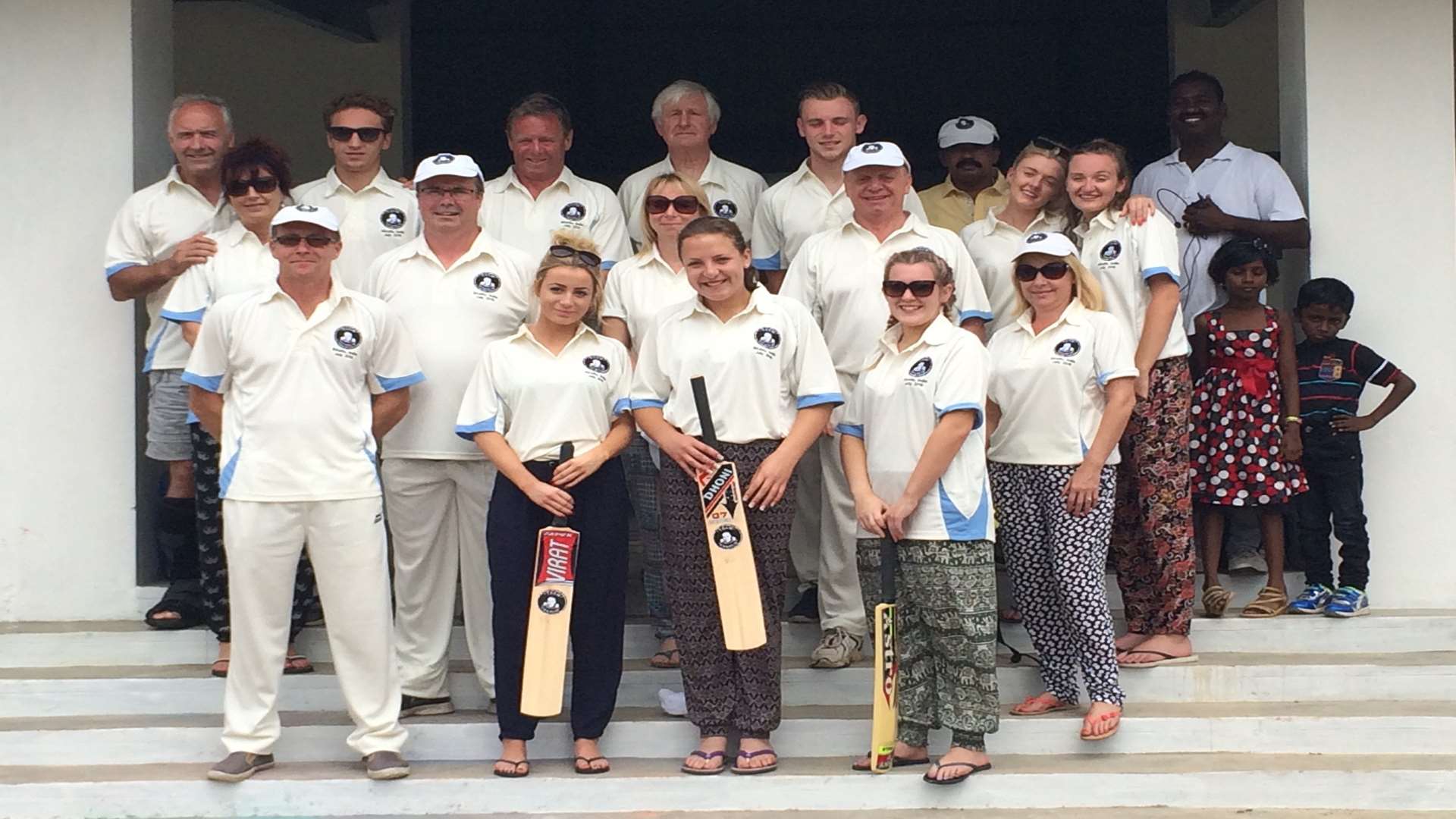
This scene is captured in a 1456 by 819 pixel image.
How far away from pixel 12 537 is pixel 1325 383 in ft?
16.1

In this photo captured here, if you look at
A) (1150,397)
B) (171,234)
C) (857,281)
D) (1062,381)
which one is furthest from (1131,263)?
(171,234)

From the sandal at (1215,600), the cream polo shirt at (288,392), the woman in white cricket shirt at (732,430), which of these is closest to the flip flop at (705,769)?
the woman in white cricket shirt at (732,430)

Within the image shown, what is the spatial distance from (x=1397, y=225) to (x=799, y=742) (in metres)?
3.03

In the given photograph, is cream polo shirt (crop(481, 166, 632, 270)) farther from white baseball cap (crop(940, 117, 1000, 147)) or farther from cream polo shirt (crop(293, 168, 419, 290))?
white baseball cap (crop(940, 117, 1000, 147))

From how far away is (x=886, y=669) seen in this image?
5109mm

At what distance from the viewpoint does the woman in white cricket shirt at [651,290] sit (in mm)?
5664

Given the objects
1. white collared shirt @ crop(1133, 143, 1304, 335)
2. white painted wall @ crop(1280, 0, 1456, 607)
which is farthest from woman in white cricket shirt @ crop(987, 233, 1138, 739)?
white painted wall @ crop(1280, 0, 1456, 607)

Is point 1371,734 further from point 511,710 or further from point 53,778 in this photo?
point 53,778

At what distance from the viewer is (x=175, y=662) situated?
610cm

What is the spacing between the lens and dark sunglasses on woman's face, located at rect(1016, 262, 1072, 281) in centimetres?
532

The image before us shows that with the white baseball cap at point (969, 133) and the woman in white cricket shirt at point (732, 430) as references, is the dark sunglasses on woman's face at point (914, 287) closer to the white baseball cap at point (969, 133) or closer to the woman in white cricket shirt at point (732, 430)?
the woman in white cricket shirt at point (732, 430)

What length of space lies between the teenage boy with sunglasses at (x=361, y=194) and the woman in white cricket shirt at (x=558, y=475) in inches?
37.5

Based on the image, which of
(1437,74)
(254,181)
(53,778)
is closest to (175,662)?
(53,778)

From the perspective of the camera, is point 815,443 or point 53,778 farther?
point 815,443
